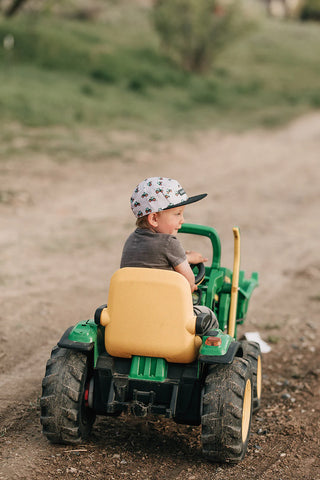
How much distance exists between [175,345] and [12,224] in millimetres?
5746

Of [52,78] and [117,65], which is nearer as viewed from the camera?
[52,78]

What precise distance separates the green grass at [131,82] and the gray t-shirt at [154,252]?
1016 centimetres

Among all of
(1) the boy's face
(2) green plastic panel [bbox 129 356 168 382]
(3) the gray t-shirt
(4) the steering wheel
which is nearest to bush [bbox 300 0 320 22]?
(4) the steering wheel

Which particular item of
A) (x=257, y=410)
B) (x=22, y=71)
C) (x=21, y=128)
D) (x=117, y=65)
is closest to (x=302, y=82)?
(x=117, y=65)

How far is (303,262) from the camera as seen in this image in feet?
27.3

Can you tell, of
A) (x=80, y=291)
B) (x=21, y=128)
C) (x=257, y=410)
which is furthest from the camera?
(x=21, y=128)

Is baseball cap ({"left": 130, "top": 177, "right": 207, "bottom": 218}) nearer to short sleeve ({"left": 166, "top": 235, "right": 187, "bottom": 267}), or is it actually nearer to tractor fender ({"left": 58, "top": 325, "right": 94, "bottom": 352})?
short sleeve ({"left": 166, "top": 235, "right": 187, "bottom": 267})

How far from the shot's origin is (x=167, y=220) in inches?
157

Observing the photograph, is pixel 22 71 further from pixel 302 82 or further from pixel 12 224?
pixel 302 82

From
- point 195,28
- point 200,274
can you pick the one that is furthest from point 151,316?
point 195,28

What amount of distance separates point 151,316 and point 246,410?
881 millimetres

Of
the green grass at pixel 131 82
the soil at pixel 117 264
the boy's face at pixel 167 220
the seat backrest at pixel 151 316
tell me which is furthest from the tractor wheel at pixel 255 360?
the green grass at pixel 131 82

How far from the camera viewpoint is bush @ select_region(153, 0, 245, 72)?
67.8 ft

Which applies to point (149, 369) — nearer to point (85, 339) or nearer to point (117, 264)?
point (85, 339)
